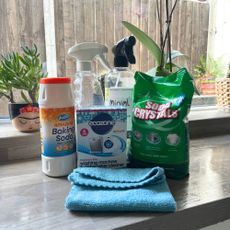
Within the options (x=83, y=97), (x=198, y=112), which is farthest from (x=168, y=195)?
(x=198, y=112)

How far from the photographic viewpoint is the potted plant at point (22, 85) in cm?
69

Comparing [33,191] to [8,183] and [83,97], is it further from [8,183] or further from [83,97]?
[83,97]

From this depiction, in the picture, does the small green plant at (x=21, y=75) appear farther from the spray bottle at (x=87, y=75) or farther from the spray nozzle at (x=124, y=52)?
the spray nozzle at (x=124, y=52)

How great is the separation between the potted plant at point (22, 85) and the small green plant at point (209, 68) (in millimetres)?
766

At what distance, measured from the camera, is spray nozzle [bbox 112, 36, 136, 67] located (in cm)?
65

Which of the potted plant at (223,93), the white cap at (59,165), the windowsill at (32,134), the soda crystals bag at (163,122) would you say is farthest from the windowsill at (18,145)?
the potted plant at (223,93)

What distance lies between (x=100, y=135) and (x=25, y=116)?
27cm

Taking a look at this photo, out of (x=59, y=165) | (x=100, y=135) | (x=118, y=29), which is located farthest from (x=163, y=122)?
(x=118, y=29)

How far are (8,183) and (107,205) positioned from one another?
25 centimetres

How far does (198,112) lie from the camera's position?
1.12 meters

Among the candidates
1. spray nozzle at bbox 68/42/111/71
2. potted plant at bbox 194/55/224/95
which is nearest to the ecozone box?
spray nozzle at bbox 68/42/111/71

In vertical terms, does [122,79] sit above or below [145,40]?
below

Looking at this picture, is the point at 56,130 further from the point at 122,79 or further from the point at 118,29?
the point at 118,29

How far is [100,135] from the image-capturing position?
556 millimetres
